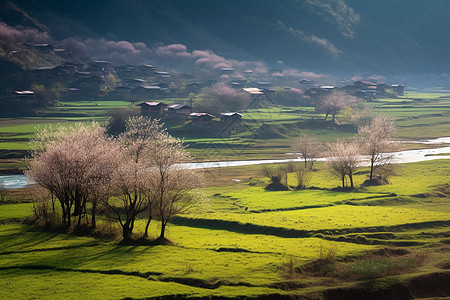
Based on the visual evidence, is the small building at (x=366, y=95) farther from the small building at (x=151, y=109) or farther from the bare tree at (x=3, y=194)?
the bare tree at (x=3, y=194)

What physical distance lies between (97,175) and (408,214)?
36.3 metres

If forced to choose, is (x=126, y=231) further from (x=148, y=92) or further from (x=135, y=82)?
(x=135, y=82)

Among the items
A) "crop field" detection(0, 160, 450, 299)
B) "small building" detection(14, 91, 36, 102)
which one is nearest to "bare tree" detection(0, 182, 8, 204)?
"crop field" detection(0, 160, 450, 299)

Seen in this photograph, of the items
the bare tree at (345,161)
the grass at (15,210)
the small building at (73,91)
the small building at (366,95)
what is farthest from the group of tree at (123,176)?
A: the small building at (366,95)

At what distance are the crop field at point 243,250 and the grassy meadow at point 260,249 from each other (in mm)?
103

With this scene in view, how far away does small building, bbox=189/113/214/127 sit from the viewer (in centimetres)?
13312

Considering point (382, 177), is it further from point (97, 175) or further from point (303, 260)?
point (97, 175)

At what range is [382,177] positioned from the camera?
76188 mm

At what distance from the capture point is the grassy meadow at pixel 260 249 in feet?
111

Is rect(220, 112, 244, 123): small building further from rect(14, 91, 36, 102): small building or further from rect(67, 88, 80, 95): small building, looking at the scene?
rect(67, 88, 80, 95): small building

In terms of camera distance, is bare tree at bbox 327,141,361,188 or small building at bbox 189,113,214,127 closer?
bare tree at bbox 327,141,361,188

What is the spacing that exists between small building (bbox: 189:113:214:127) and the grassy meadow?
177 feet

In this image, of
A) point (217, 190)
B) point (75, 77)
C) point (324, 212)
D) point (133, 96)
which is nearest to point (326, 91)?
point (133, 96)

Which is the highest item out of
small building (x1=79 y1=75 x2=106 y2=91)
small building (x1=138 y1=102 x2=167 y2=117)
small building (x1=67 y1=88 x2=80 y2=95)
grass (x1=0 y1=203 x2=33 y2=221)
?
small building (x1=79 y1=75 x2=106 y2=91)
